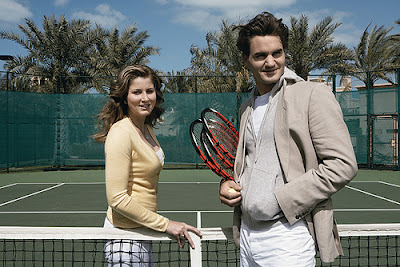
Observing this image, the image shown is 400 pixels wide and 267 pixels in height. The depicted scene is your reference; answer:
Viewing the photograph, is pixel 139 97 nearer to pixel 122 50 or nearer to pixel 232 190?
pixel 232 190

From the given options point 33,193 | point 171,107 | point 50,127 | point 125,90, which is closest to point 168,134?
point 171,107

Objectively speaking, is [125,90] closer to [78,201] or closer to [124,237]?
[124,237]

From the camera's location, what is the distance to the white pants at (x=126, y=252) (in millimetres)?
1889

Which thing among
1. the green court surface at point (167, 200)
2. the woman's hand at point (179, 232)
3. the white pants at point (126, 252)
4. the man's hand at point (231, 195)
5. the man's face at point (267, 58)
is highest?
the man's face at point (267, 58)

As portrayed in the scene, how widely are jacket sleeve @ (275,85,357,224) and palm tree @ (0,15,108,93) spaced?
19599mm

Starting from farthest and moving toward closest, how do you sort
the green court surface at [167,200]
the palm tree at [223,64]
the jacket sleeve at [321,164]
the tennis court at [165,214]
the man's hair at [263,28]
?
the palm tree at [223,64]
the green court surface at [167,200]
the tennis court at [165,214]
the man's hair at [263,28]
the jacket sleeve at [321,164]

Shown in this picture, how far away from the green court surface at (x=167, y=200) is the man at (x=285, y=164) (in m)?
4.26

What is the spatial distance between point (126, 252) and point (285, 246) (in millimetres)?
726

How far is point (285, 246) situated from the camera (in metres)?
1.56

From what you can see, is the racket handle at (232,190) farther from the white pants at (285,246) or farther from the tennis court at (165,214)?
the tennis court at (165,214)

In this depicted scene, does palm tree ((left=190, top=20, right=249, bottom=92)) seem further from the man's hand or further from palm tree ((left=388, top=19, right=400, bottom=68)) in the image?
the man's hand

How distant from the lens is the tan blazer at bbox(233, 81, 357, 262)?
57.6 inches

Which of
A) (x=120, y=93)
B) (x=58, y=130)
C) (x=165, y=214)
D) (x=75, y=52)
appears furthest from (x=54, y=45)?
(x=120, y=93)

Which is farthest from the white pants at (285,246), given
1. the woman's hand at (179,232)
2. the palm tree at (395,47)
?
the palm tree at (395,47)
